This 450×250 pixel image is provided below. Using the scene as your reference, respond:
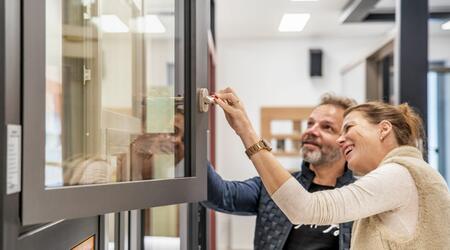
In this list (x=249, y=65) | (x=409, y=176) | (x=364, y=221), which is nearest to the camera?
(x=409, y=176)

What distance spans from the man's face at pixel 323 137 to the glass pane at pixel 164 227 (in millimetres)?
610

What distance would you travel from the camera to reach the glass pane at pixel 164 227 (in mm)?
1915

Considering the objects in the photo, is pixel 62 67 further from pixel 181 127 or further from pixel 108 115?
pixel 181 127

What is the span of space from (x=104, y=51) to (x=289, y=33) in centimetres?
358

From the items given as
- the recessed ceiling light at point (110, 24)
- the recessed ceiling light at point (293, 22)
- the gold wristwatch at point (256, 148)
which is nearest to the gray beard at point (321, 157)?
the gold wristwatch at point (256, 148)

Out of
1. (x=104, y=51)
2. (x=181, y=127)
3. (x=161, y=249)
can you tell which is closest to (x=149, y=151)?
(x=181, y=127)

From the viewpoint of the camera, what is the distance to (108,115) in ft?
3.40

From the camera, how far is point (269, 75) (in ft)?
15.1

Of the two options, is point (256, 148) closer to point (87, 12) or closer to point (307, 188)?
point (87, 12)

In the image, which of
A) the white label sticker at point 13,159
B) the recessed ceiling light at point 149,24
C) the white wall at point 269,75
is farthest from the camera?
the white wall at point 269,75

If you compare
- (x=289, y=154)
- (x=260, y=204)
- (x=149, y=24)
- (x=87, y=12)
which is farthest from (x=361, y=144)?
(x=289, y=154)

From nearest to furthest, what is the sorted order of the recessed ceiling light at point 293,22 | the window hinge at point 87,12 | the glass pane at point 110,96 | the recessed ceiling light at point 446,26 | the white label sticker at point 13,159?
1. the white label sticker at point 13,159
2. the glass pane at point 110,96
3. the window hinge at point 87,12
4. the recessed ceiling light at point 446,26
5. the recessed ceiling light at point 293,22

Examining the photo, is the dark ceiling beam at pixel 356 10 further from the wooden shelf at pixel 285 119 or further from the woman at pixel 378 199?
the woman at pixel 378 199

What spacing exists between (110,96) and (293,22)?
317 cm
